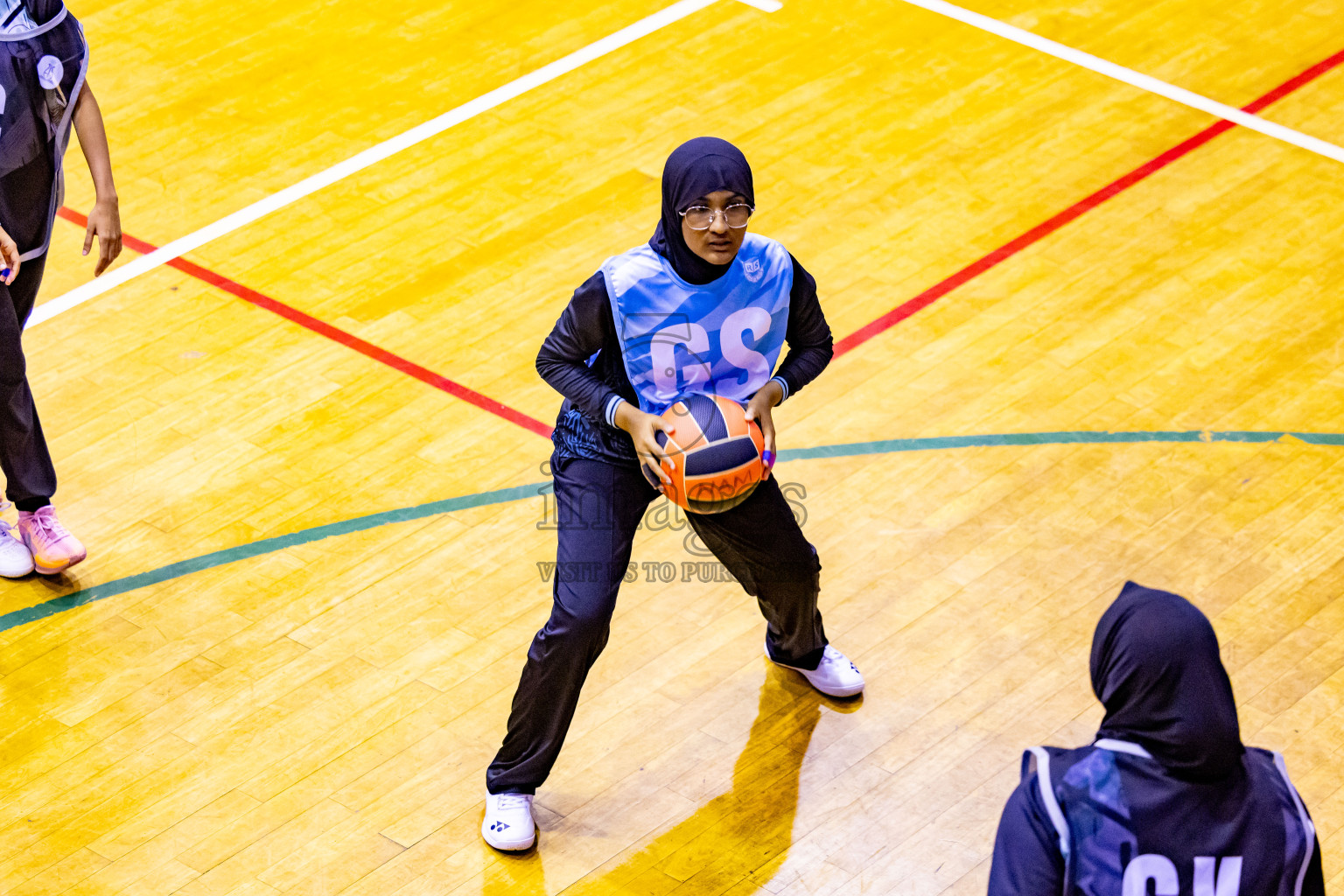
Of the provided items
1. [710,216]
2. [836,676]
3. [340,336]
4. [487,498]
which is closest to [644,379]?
[710,216]

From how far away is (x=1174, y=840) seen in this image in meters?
2.60

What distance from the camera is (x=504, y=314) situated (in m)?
6.67

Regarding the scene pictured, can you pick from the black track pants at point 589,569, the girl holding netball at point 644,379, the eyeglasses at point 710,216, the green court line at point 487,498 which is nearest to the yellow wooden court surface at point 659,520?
the green court line at point 487,498

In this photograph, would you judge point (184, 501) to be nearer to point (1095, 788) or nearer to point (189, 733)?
point (189, 733)

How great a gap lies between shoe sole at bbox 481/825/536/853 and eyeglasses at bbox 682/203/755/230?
1657mm

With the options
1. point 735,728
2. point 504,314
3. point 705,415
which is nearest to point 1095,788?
point 705,415

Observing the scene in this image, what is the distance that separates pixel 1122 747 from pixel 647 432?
171cm

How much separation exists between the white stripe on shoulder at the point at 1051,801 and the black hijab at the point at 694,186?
1.76 meters

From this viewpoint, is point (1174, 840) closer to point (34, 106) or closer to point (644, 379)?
point (644, 379)

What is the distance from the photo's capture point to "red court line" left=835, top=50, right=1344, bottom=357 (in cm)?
656

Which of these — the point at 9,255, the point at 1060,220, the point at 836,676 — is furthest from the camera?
the point at 1060,220

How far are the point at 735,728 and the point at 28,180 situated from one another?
9.05ft

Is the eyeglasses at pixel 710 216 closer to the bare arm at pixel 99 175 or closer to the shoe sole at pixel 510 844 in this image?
the shoe sole at pixel 510 844

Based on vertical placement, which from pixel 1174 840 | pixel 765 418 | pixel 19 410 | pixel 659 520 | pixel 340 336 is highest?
pixel 1174 840
